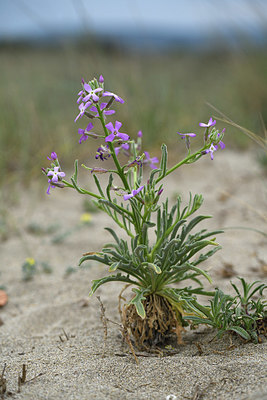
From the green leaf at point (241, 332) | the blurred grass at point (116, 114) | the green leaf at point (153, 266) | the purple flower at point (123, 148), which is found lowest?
the green leaf at point (241, 332)

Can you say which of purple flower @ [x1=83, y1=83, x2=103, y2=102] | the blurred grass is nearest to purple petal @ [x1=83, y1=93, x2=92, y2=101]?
purple flower @ [x1=83, y1=83, x2=103, y2=102]

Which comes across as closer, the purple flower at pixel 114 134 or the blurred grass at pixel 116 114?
the purple flower at pixel 114 134

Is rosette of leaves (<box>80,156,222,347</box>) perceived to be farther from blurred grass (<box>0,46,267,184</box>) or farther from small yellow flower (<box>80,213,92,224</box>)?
blurred grass (<box>0,46,267,184</box>)

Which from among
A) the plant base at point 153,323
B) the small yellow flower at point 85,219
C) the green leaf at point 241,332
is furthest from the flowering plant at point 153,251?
the small yellow flower at point 85,219

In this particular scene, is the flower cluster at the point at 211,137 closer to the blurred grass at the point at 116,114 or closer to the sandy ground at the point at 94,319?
the sandy ground at the point at 94,319

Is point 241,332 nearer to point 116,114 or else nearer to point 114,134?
point 114,134

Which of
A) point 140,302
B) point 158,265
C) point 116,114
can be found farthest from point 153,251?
point 116,114

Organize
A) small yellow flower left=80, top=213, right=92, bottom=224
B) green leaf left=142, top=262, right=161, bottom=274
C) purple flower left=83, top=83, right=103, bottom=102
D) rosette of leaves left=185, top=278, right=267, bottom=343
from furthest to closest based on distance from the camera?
small yellow flower left=80, top=213, right=92, bottom=224 < rosette of leaves left=185, top=278, right=267, bottom=343 < green leaf left=142, top=262, right=161, bottom=274 < purple flower left=83, top=83, right=103, bottom=102
